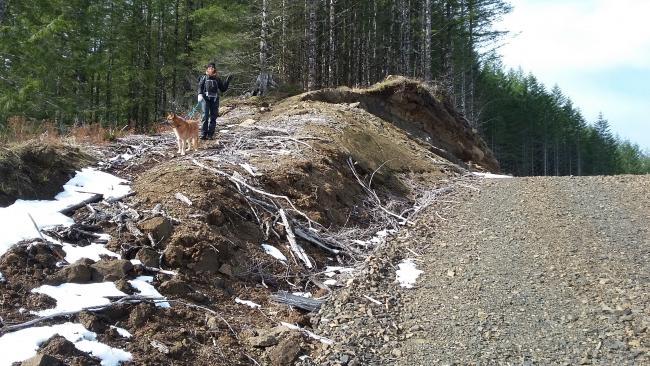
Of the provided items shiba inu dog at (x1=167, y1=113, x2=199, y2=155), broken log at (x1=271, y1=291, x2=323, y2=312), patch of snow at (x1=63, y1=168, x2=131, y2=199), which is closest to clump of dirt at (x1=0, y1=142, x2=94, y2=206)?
patch of snow at (x1=63, y1=168, x2=131, y2=199)

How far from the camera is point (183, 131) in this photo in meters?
8.65

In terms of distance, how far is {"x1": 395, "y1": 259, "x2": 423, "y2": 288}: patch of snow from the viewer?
20.0ft

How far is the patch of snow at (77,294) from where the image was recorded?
4102mm

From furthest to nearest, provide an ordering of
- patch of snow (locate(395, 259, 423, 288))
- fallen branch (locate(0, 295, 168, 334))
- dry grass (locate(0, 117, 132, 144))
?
1. dry grass (locate(0, 117, 132, 144))
2. patch of snow (locate(395, 259, 423, 288))
3. fallen branch (locate(0, 295, 168, 334))

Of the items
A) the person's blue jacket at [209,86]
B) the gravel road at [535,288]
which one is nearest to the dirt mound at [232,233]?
the person's blue jacket at [209,86]

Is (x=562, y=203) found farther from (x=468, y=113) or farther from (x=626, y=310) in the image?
(x=468, y=113)

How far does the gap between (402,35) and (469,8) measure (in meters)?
7.03

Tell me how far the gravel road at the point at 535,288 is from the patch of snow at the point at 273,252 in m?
1.50

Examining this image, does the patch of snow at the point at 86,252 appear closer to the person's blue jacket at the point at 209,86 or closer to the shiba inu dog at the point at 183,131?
the shiba inu dog at the point at 183,131

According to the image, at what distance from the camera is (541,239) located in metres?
7.43

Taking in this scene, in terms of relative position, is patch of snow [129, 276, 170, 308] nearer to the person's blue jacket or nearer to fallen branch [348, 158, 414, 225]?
fallen branch [348, 158, 414, 225]

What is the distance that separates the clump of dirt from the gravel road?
14.0ft

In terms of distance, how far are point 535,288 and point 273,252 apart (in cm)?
300

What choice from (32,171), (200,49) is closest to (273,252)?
(32,171)
